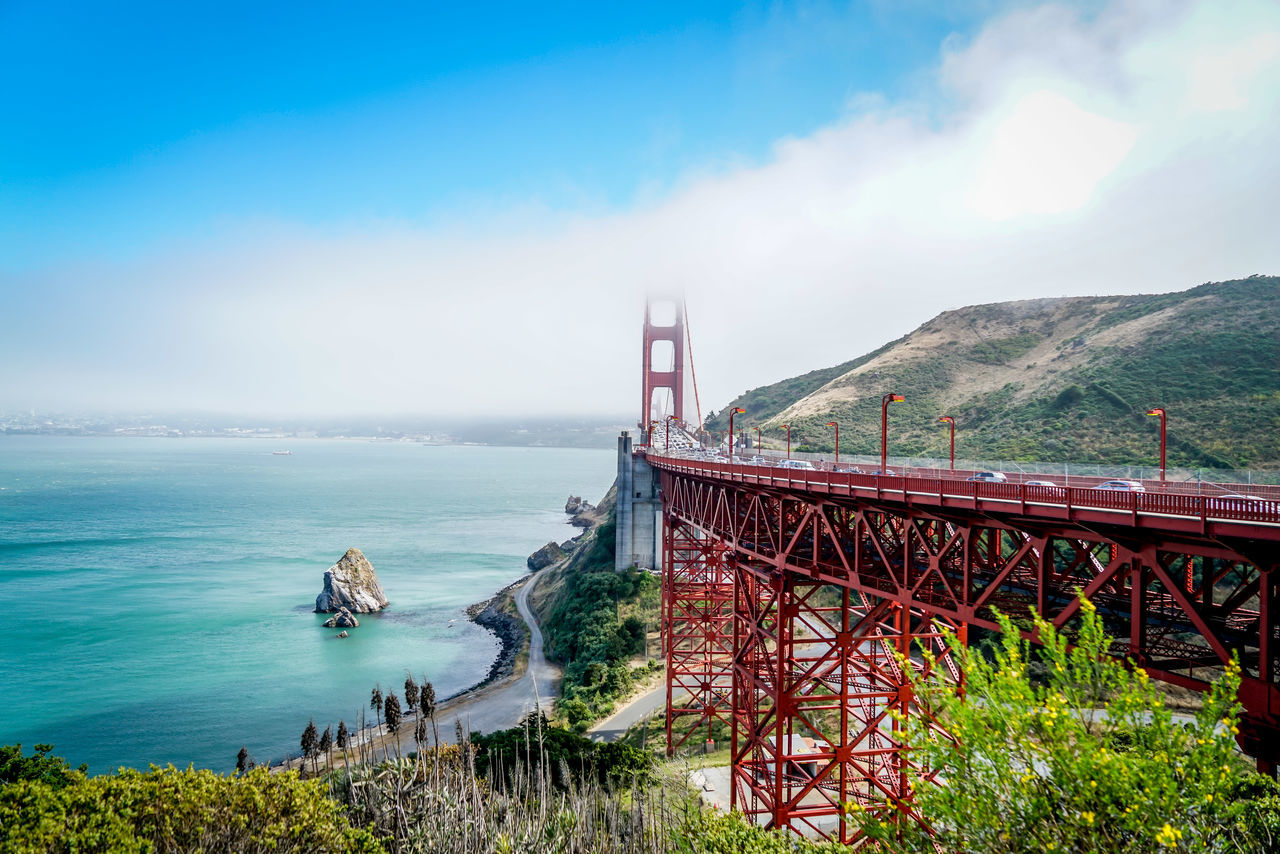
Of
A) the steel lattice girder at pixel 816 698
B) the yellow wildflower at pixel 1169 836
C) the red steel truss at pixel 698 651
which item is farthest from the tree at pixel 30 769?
the yellow wildflower at pixel 1169 836

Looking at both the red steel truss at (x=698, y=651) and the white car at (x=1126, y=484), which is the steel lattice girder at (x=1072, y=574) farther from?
the red steel truss at (x=698, y=651)

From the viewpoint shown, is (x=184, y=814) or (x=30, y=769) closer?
(x=184, y=814)

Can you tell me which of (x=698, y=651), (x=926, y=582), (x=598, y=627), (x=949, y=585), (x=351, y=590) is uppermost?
(x=949, y=585)

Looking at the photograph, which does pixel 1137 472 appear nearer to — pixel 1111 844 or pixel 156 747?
pixel 1111 844

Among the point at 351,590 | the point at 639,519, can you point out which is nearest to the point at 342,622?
the point at 351,590

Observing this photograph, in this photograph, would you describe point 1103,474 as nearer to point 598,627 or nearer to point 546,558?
point 598,627

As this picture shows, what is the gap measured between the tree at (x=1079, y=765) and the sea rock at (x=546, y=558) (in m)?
60.6

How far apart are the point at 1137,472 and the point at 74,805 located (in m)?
21.7

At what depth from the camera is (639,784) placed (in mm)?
19547

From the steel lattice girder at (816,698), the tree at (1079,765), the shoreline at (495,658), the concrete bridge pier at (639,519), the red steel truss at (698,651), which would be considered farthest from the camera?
the concrete bridge pier at (639,519)

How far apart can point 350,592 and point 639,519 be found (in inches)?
990

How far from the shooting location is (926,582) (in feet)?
44.6

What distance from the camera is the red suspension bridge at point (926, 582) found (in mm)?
8914

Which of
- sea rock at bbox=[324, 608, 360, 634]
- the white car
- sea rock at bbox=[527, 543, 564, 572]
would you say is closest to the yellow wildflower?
the white car
